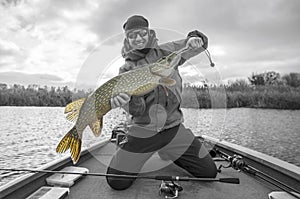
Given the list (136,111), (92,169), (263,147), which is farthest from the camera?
(263,147)

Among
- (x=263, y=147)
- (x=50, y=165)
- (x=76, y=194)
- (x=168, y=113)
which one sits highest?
(x=168, y=113)

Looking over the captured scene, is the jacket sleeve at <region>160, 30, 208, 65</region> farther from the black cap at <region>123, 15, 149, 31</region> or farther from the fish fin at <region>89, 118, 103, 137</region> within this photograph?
the fish fin at <region>89, 118, 103, 137</region>

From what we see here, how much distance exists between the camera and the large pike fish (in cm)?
187

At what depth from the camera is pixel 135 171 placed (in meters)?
2.55

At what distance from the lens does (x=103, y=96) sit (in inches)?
81.4

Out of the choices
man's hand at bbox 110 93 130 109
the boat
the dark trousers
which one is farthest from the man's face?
the boat

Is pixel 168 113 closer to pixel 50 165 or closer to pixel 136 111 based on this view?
pixel 136 111

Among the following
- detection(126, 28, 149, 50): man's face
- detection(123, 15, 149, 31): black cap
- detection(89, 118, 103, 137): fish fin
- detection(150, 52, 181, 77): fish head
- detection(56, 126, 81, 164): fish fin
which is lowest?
detection(56, 126, 81, 164): fish fin

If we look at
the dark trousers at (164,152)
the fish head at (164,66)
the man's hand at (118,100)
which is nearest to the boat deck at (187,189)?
the dark trousers at (164,152)

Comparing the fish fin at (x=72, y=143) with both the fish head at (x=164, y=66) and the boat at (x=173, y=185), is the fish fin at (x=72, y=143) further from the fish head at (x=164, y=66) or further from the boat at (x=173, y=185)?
the fish head at (x=164, y=66)

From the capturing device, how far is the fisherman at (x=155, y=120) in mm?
2564

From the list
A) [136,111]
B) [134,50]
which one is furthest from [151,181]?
[134,50]

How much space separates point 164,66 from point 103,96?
0.60 meters

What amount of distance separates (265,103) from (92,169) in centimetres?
1913
